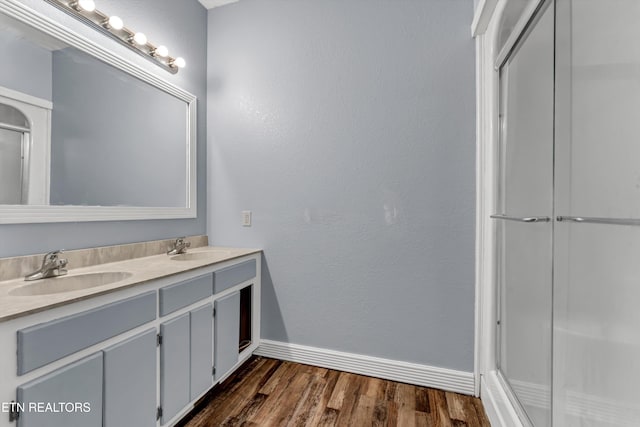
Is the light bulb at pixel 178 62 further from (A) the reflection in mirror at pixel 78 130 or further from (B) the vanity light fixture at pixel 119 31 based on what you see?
(A) the reflection in mirror at pixel 78 130

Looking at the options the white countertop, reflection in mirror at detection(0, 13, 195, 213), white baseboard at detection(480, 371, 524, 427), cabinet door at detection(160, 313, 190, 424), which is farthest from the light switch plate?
white baseboard at detection(480, 371, 524, 427)

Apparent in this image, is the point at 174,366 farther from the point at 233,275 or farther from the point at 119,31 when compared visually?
the point at 119,31

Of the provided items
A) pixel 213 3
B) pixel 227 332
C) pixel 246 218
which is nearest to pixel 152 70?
pixel 213 3

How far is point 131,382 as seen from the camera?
117 cm

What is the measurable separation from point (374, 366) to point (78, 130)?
2171 millimetres

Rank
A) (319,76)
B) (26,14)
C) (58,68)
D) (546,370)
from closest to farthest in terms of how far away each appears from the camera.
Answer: (546,370) < (26,14) < (58,68) < (319,76)

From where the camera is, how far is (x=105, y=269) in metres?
1.46

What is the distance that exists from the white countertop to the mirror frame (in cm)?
26

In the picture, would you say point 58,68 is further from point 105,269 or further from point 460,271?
point 460,271

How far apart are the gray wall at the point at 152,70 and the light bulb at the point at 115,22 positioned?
0.30 ft

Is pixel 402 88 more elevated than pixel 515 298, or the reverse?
pixel 402 88

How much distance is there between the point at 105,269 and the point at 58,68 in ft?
3.26

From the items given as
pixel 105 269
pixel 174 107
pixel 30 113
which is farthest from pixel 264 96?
pixel 105 269

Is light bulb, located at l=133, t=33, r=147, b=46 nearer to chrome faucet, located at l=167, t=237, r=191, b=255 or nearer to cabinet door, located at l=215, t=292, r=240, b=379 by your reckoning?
chrome faucet, located at l=167, t=237, r=191, b=255
